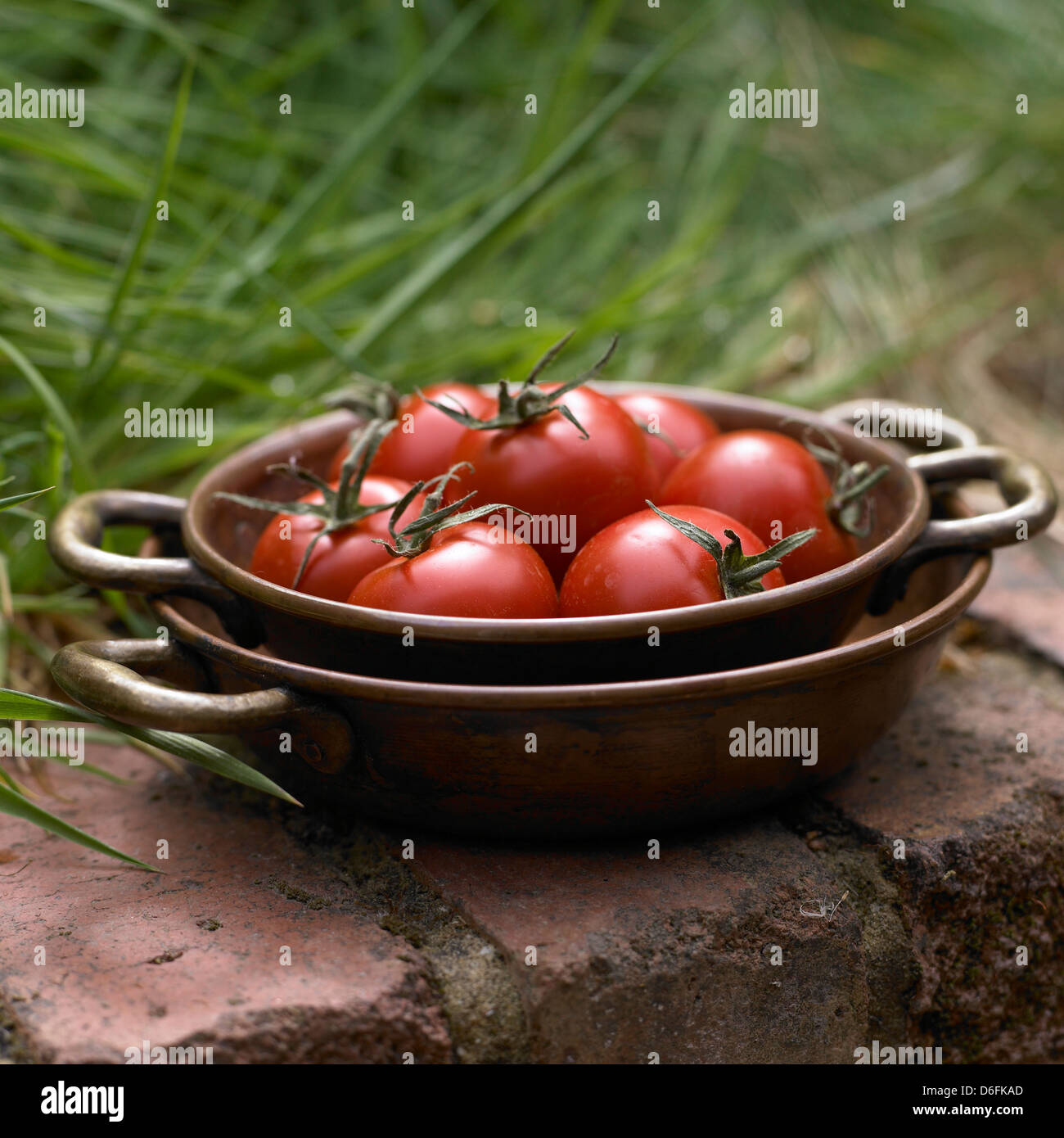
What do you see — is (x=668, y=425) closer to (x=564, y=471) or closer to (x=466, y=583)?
(x=564, y=471)

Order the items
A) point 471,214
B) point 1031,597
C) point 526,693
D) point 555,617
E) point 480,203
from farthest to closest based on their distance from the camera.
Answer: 1. point 471,214
2. point 480,203
3. point 1031,597
4. point 555,617
5. point 526,693

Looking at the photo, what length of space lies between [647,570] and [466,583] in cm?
12

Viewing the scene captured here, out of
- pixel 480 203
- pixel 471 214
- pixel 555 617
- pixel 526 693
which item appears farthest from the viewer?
pixel 471 214

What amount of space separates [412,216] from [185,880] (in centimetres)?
113

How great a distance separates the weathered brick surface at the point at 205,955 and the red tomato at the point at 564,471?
0.96ft

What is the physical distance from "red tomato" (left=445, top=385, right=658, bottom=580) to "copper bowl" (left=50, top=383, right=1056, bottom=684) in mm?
148

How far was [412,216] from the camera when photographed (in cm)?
168

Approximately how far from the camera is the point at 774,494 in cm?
89

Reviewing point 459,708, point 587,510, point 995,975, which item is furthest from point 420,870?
point 995,975

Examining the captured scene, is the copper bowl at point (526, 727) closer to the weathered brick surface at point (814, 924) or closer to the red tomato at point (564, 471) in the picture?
the weathered brick surface at point (814, 924)

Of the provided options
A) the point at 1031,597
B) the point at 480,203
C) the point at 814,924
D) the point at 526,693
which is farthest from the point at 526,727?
the point at 480,203

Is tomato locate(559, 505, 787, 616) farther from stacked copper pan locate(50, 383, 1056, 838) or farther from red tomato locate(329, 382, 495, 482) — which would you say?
red tomato locate(329, 382, 495, 482)

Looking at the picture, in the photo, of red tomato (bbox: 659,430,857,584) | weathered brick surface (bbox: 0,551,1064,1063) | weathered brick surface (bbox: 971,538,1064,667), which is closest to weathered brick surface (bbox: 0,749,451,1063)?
weathered brick surface (bbox: 0,551,1064,1063)

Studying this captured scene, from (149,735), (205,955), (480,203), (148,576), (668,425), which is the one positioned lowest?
(205,955)
